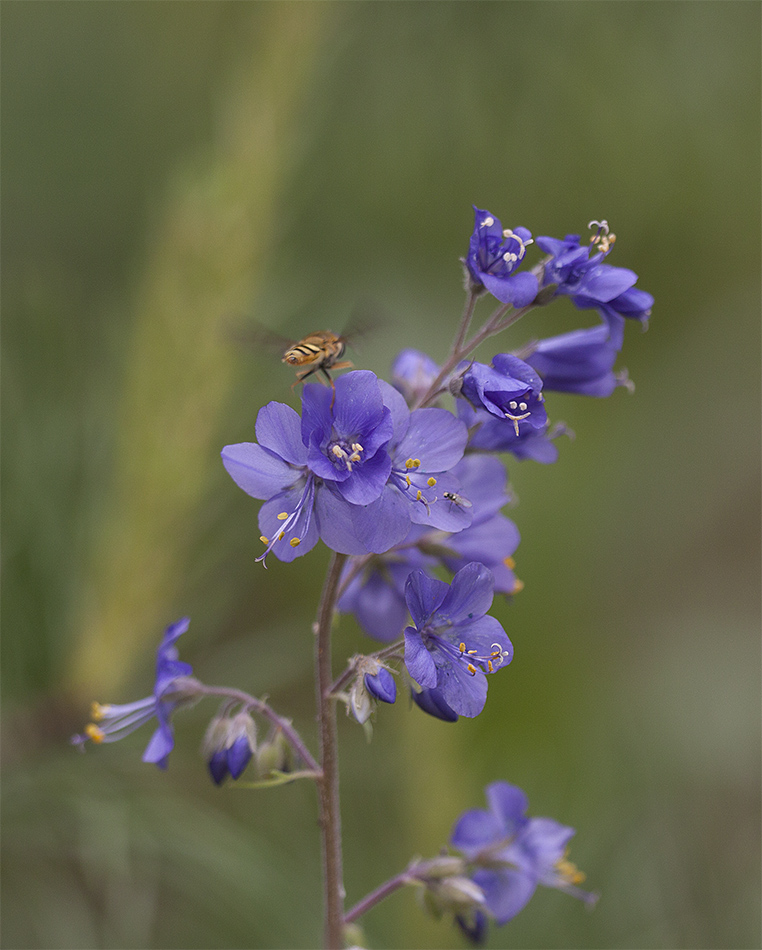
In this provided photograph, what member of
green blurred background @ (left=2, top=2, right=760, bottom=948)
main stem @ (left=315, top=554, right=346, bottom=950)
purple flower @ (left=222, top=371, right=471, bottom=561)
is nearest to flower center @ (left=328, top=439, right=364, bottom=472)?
purple flower @ (left=222, top=371, right=471, bottom=561)

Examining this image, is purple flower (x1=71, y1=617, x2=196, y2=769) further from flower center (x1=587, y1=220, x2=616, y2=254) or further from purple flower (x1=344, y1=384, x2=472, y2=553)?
flower center (x1=587, y1=220, x2=616, y2=254)

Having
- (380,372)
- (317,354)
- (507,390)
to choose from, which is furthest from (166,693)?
(380,372)

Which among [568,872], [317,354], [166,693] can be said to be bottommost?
[568,872]

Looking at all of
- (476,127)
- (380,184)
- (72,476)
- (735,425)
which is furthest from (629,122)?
(72,476)

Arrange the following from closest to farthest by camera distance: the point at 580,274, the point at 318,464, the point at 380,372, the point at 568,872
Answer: the point at 318,464, the point at 580,274, the point at 568,872, the point at 380,372

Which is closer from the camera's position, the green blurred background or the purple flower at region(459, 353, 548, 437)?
the purple flower at region(459, 353, 548, 437)

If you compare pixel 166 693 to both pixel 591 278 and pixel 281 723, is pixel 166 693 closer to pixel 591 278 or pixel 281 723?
pixel 281 723

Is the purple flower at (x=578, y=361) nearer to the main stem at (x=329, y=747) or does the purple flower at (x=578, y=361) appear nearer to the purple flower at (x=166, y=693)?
the main stem at (x=329, y=747)
